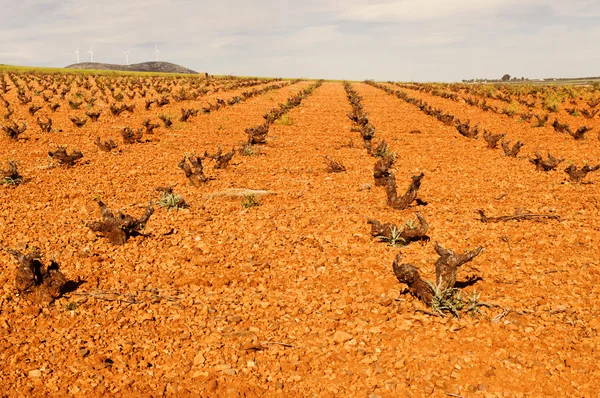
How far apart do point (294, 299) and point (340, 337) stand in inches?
38.6

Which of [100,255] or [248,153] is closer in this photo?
[100,255]

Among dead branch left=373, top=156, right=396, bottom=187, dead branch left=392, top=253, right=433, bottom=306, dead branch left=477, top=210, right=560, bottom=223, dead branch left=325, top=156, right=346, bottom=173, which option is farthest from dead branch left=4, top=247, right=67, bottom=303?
dead branch left=325, top=156, right=346, bottom=173

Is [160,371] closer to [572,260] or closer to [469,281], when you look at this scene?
[469,281]

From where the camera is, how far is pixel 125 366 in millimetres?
4465

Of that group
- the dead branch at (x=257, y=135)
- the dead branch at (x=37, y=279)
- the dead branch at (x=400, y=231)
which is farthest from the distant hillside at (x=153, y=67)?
the dead branch at (x=37, y=279)

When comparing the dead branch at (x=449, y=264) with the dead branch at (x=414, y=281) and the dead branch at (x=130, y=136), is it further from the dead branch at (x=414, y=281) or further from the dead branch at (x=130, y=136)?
the dead branch at (x=130, y=136)

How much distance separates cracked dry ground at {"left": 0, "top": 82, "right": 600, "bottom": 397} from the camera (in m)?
4.28

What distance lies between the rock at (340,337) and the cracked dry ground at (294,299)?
0.5 inches

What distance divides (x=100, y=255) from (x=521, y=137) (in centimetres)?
1693

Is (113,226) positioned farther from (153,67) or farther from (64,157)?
(153,67)

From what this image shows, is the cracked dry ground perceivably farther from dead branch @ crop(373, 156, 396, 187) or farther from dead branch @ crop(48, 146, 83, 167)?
dead branch @ crop(48, 146, 83, 167)

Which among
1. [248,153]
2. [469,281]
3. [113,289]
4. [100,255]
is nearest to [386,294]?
[469,281]

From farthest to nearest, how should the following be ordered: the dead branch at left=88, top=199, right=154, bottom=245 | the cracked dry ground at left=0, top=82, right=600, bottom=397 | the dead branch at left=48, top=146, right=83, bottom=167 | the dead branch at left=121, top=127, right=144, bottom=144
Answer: the dead branch at left=121, top=127, right=144, bottom=144 → the dead branch at left=48, top=146, right=83, bottom=167 → the dead branch at left=88, top=199, right=154, bottom=245 → the cracked dry ground at left=0, top=82, right=600, bottom=397

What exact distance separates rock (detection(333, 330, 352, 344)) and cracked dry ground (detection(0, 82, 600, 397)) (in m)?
0.01
